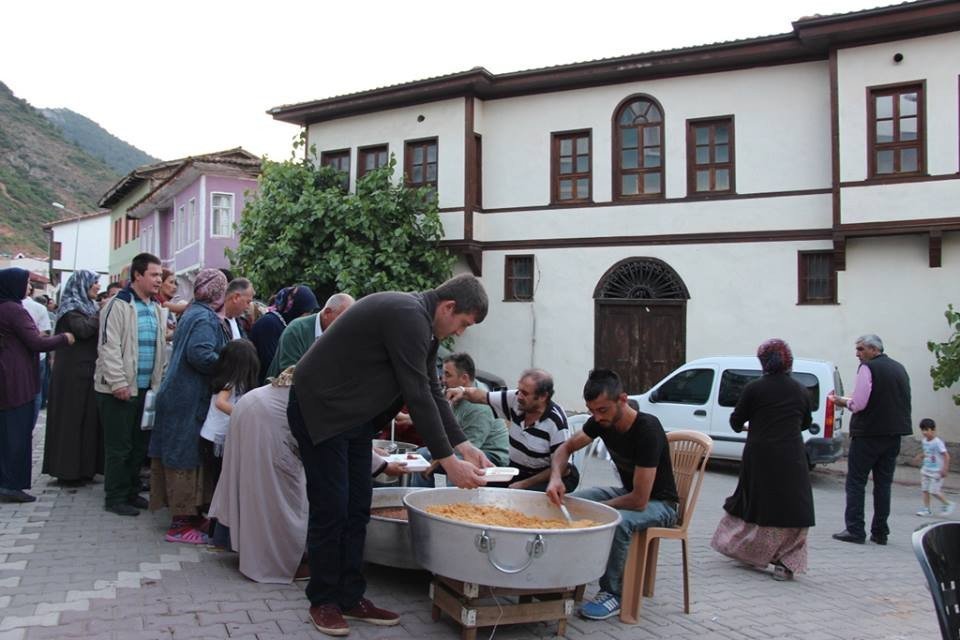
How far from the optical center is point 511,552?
4.14 m

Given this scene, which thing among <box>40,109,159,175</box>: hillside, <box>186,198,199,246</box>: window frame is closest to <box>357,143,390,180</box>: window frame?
<box>186,198,199,246</box>: window frame

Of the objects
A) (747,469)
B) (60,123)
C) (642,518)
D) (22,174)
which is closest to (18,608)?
(642,518)

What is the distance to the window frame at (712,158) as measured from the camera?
1680 centimetres

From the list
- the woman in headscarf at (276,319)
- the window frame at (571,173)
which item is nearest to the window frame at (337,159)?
the window frame at (571,173)

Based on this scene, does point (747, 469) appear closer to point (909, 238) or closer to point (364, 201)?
point (909, 238)

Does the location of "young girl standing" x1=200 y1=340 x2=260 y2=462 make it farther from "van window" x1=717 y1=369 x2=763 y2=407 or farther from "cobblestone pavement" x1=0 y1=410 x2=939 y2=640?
"van window" x1=717 y1=369 x2=763 y2=407

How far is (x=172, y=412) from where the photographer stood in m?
6.24

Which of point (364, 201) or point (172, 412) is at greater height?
point (364, 201)

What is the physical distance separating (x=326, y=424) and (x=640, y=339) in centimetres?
1381

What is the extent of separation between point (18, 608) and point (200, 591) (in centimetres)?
94

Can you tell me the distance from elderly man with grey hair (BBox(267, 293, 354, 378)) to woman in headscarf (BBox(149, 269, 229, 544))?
0.47 m

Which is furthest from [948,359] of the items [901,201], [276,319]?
[276,319]

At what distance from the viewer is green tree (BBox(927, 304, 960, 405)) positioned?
13430 mm

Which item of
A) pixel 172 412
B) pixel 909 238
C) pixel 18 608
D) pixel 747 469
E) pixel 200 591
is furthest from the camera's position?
pixel 909 238
